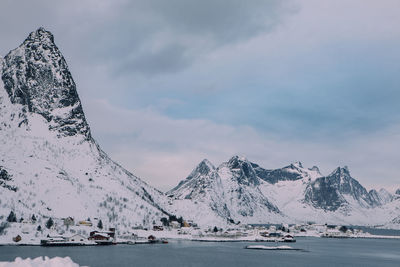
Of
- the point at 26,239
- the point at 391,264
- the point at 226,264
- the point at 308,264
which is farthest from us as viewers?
the point at 26,239

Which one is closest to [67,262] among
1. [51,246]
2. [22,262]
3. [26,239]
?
[22,262]

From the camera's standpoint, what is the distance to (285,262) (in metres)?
159

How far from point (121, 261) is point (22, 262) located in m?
84.5

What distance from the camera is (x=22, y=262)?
52938mm

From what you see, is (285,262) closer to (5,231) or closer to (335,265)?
(335,265)

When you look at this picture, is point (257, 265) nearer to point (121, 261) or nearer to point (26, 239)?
point (121, 261)

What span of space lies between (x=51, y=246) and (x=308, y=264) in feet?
334

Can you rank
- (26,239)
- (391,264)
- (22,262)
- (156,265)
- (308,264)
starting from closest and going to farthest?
1. (22,262)
2. (156,265)
3. (308,264)
4. (391,264)
5. (26,239)

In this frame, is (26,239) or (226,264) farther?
(26,239)

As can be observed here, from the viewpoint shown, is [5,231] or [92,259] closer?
[92,259]

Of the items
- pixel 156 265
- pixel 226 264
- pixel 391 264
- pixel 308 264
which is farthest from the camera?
pixel 391 264

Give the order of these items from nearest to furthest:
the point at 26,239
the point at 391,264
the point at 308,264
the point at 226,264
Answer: the point at 226,264 → the point at 308,264 → the point at 391,264 → the point at 26,239

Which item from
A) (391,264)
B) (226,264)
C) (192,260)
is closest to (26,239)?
(192,260)

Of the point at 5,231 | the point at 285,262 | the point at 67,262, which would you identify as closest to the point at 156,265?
the point at 285,262
